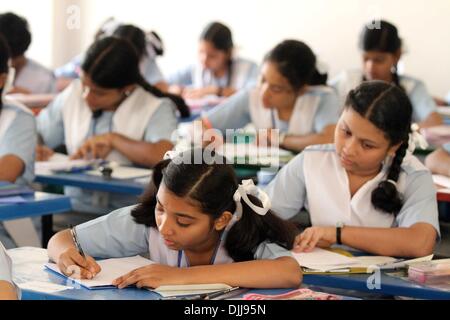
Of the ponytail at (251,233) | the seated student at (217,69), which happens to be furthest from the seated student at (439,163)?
the seated student at (217,69)

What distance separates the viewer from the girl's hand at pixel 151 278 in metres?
1.91

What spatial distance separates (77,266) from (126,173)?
1.47m

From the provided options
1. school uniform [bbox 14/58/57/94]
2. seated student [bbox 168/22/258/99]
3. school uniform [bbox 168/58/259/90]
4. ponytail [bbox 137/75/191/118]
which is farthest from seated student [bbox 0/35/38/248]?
school uniform [bbox 168/58/259/90]

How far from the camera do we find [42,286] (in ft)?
6.16

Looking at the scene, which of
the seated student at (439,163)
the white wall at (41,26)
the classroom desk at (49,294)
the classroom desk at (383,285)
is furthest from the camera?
the white wall at (41,26)

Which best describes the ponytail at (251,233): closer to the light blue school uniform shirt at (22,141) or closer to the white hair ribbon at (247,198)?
the white hair ribbon at (247,198)

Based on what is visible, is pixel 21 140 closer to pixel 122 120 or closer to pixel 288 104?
pixel 122 120

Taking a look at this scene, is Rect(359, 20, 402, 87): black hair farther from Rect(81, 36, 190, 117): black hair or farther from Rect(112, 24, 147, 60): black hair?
Rect(81, 36, 190, 117): black hair

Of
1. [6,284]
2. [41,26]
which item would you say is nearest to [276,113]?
[6,284]

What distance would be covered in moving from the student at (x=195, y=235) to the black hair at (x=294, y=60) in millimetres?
1692
